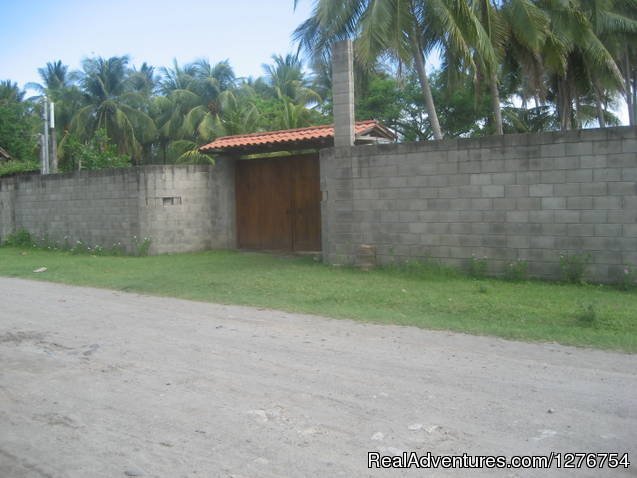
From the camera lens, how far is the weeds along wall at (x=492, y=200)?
31.3 feet

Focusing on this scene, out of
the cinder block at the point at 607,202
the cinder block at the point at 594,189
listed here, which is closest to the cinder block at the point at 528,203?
the cinder block at the point at 594,189

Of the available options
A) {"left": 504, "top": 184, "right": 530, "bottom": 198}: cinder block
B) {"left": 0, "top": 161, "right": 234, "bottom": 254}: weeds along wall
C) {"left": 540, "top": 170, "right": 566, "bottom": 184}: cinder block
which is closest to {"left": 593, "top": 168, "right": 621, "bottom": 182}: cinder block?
{"left": 540, "top": 170, "right": 566, "bottom": 184}: cinder block

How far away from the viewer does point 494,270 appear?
1053cm

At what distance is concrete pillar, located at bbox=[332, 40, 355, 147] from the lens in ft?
40.6

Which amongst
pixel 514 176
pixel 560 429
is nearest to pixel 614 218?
pixel 514 176

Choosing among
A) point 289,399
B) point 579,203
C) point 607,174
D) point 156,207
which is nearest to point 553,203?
point 579,203

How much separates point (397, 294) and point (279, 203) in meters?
6.97

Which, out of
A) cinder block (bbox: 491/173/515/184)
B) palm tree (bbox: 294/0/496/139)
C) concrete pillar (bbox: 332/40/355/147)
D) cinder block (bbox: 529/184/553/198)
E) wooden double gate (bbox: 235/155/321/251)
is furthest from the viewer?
wooden double gate (bbox: 235/155/321/251)

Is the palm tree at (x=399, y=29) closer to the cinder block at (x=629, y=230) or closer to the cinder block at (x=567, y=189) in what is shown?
the cinder block at (x=567, y=189)

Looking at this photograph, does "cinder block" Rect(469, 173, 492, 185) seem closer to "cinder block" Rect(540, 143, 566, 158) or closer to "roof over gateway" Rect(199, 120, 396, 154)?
"cinder block" Rect(540, 143, 566, 158)

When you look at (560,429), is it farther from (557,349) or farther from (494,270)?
(494,270)

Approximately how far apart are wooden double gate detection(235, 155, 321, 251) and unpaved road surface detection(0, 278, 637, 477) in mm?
7564

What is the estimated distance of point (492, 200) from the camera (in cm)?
1056

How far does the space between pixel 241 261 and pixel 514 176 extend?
643cm
